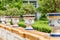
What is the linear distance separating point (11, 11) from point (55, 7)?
5286 mm

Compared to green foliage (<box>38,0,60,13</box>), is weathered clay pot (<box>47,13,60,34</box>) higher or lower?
higher

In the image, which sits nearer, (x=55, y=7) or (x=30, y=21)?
(x=30, y=21)

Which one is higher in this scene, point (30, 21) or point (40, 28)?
point (30, 21)

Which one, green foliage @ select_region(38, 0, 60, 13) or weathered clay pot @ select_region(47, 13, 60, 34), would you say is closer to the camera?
weathered clay pot @ select_region(47, 13, 60, 34)

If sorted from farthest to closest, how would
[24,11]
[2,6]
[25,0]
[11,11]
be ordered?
[25,0]
[2,6]
[24,11]
[11,11]

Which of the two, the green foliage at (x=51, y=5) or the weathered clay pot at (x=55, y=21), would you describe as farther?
the green foliage at (x=51, y=5)

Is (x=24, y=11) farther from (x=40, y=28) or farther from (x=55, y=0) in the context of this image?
(x=40, y=28)

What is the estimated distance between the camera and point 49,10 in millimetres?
28734

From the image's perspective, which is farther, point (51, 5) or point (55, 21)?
point (51, 5)

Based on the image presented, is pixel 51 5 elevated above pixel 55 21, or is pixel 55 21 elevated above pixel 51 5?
pixel 55 21

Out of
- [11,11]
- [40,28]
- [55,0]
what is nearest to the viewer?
[40,28]

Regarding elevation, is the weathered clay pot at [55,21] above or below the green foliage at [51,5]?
above

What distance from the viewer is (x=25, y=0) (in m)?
43.2

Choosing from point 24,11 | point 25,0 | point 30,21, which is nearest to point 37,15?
point 25,0
